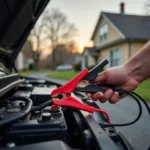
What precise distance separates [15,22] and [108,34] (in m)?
17.4

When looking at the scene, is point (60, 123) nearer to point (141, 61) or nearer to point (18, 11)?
point (141, 61)

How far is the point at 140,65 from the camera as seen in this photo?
157 centimetres

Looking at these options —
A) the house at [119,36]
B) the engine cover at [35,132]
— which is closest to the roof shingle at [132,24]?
the house at [119,36]

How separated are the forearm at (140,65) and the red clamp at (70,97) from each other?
1.76 feet

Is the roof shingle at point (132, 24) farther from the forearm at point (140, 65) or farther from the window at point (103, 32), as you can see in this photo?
the forearm at point (140, 65)

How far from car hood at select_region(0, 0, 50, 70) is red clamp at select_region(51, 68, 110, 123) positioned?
78 cm

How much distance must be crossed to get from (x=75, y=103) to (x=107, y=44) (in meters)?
17.5

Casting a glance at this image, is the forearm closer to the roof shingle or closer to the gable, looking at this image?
the roof shingle

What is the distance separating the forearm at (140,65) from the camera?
5.05ft

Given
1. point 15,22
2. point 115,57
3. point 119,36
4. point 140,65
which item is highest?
point 15,22

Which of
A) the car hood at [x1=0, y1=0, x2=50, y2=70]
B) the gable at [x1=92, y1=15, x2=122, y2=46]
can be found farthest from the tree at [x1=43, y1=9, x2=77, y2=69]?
the car hood at [x1=0, y1=0, x2=50, y2=70]

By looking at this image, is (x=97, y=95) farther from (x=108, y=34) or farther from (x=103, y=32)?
Result: (x=103, y=32)

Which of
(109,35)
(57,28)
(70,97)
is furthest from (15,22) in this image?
(57,28)

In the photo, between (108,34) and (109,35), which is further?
(108,34)
